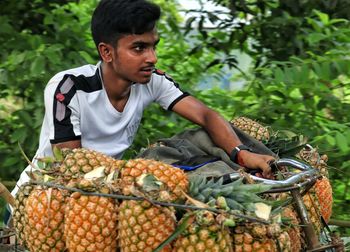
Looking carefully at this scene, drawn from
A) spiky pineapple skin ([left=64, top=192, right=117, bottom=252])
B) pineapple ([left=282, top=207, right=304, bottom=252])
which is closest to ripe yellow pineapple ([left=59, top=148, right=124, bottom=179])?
spiky pineapple skin ([left=64, top=192, right=117, bottom=252])

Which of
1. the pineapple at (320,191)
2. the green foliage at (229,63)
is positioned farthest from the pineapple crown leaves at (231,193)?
the green foliage at (229,63)

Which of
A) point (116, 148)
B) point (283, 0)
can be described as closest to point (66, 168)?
point (116, 148)

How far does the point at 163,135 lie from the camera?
503 centimetres

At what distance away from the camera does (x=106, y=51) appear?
3240 millimetres

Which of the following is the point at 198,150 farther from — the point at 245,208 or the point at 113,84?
the point at 245,208

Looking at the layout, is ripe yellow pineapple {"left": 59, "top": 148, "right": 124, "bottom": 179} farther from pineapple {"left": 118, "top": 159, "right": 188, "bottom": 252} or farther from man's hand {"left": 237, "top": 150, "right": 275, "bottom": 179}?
man's hand {"left": 237, "top": 150, "right": 275, "bottom": 179}

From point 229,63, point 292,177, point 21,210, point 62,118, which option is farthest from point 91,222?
point 229,63

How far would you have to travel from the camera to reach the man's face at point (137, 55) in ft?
10.2

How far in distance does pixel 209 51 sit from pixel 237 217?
391cm

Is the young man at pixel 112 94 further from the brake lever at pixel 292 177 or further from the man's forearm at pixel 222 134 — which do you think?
the brake lever at pixel 292 177

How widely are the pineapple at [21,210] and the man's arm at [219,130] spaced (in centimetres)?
84

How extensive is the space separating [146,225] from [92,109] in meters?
0.95

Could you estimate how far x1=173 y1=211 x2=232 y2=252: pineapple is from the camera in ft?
7.38

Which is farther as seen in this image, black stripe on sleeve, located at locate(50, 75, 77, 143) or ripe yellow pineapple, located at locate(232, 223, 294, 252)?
black stripe on sleeve, located at locate(50, 75, 77, 143)
